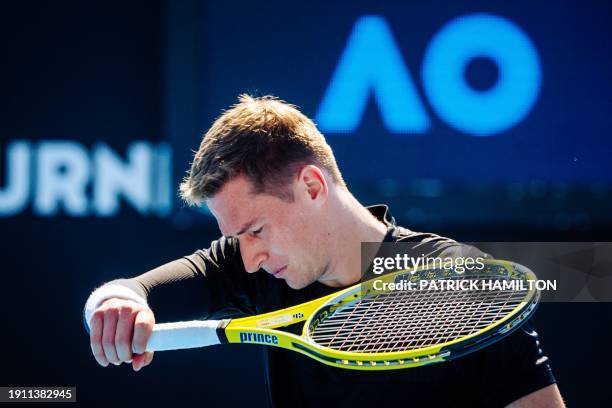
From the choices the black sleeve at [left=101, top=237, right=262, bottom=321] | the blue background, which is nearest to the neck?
the black sleeve at [left=101, top=237, right=262, bottom=321]

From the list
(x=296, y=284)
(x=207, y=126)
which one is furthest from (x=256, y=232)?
(x=207, y=126)

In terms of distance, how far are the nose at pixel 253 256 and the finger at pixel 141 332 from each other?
0.27 m

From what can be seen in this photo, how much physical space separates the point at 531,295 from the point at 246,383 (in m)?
1.95

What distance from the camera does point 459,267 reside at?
6.19 ft

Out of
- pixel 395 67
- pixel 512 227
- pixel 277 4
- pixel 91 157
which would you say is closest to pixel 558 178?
pixel 512 227

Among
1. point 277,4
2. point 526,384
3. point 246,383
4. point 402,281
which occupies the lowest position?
point 246,383

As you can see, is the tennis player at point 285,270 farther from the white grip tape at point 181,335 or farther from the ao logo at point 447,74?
the ao logo at point 447,74

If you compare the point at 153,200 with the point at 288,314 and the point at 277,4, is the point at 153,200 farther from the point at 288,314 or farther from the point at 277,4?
the point at 288,314

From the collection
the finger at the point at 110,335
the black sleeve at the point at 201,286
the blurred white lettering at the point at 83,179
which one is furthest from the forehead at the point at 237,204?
the blurred white lettering at the point at 83,179

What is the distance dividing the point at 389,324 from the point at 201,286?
18.0 inches

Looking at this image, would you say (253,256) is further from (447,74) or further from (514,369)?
(447,74)

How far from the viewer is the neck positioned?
6.60 ft

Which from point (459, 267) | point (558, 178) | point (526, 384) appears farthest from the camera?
point (558, 178)

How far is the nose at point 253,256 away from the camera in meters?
1.93
